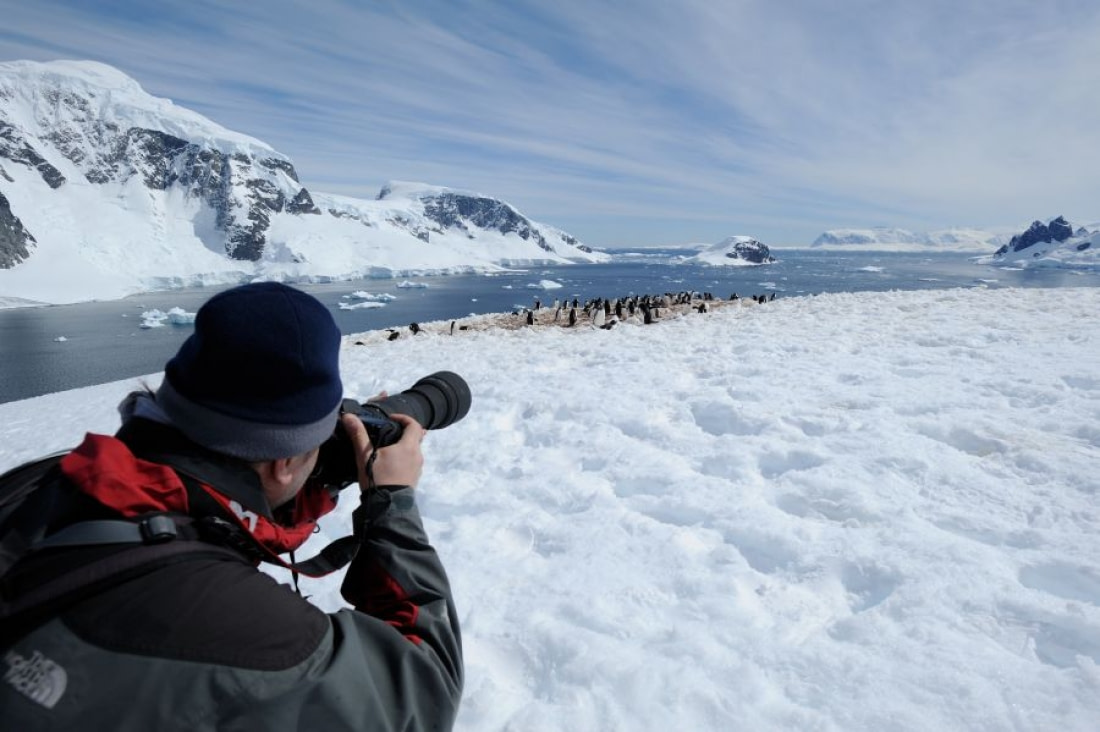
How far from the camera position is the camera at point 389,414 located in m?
1.43

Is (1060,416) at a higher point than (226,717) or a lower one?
lower

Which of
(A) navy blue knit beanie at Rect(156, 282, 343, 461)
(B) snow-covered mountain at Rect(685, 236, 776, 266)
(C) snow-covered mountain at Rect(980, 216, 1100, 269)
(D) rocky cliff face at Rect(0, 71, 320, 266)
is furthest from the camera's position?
(B) snow-covered mountain at Rect(685, 236, 776, 266)

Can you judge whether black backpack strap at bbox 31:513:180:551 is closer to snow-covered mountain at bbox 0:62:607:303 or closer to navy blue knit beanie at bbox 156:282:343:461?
navy blue knit beanie at bbox 156:282:343:461

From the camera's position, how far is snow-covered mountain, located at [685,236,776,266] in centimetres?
16088

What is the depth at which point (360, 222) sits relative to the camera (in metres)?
174

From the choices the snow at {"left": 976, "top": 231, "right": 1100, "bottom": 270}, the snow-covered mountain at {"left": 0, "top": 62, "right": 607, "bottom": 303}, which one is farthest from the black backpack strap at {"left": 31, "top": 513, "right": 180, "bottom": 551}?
the snow at {"left": 976, "top": 231, "right": 1100, "bottom": 270}

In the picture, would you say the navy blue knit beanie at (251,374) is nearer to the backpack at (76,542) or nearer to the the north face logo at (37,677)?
the backpack at (76,542)

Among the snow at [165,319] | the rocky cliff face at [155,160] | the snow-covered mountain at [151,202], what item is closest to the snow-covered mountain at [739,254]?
the snow-covered mountain at [151,202]

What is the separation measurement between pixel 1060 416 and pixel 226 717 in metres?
6.20

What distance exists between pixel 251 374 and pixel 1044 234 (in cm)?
21976

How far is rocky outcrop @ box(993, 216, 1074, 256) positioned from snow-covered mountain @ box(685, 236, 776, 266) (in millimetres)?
70712

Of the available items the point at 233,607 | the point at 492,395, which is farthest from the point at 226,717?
the point at 492,395

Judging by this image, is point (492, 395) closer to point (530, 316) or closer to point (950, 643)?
point (950, 643)

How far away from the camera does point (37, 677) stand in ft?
2.52
